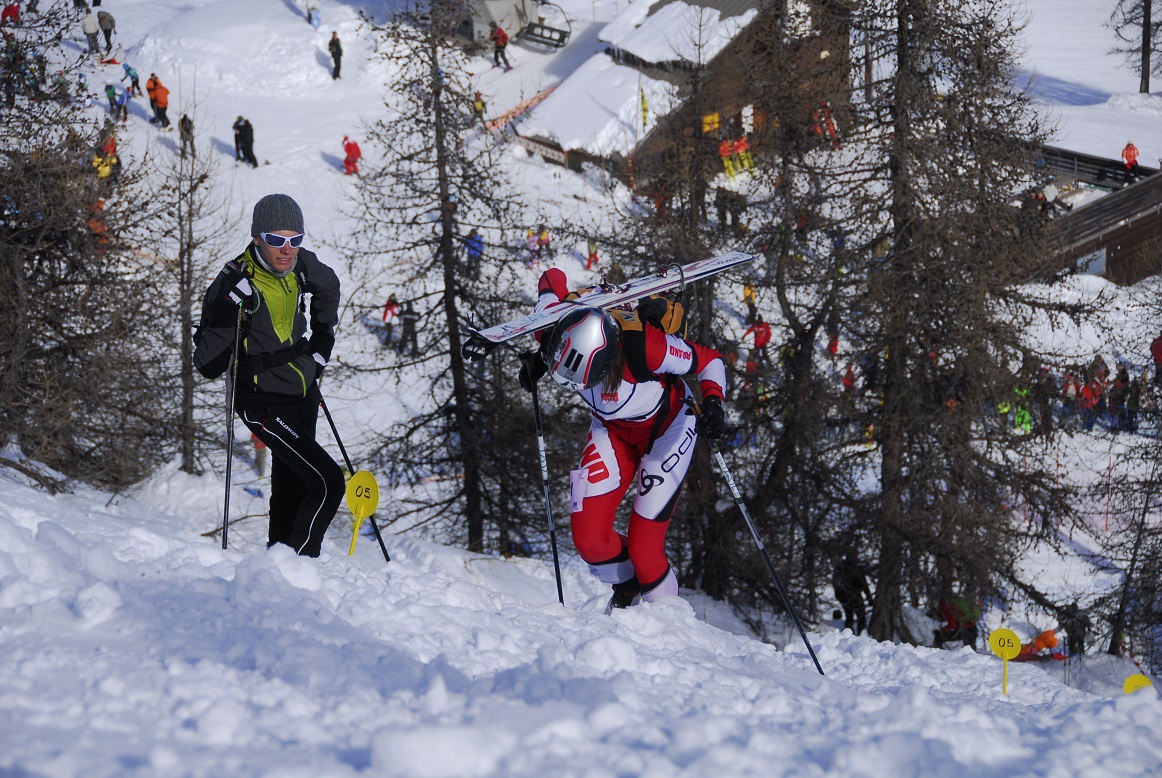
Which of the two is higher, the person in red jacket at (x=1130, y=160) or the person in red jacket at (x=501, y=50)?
the person in red jacket at (x=501, y=50)

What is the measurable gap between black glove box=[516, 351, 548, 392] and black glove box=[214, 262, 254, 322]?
1.78 m

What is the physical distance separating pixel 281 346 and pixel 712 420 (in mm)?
2717

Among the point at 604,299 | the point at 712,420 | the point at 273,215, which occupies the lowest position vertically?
the point at 712,420

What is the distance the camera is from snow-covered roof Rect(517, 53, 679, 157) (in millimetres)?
34656

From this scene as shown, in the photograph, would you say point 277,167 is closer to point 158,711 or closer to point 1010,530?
point 1010,530

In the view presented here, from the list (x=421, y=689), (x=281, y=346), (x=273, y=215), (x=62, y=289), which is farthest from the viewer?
(x=62, y=289)

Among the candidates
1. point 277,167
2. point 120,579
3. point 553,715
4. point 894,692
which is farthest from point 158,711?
point 277,167

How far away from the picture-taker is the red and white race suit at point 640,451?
21.3ft

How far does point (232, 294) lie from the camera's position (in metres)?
5.97

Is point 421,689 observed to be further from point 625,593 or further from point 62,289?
point 62,289

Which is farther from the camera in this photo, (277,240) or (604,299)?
(604,299)

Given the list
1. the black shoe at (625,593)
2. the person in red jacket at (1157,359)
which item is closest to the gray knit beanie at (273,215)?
the black shoe at (625,593)

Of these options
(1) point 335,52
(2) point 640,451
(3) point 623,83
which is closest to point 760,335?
(2) point 640,451

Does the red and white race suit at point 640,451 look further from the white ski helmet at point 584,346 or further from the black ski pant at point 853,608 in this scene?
the black ski pant at point 853,608
